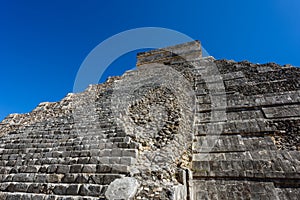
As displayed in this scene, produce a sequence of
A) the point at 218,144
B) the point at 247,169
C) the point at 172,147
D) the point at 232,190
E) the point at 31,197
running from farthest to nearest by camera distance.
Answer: the point at 218,144
the point at 172,147
the point at 247,169
the point at 232,190
the point at 31,197

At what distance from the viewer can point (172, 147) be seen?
3924 mm

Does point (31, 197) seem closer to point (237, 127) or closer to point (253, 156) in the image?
point (253, 156)

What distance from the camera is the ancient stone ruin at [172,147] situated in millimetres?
2982

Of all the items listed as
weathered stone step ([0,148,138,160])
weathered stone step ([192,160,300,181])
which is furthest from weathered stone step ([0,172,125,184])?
weathered stone step ([192,160,300,181])

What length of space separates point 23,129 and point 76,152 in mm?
3930

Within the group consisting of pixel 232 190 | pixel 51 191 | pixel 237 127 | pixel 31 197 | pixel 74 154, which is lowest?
pixel 31 197

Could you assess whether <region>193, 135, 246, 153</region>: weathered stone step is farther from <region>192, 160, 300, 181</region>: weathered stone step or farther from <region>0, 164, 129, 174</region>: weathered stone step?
<region>0, 164, 129, 174</region>: weathered stone step

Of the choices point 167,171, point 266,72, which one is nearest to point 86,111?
point 167,171

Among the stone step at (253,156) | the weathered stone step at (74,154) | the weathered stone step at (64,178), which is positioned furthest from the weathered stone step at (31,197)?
the stone step at (253,156)

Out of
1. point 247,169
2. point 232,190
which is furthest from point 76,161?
point 247,169

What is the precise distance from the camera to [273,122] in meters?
5.07

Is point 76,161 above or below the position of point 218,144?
below

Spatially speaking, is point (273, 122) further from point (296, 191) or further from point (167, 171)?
point (167, 171)

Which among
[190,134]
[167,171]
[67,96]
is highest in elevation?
[67,96]
